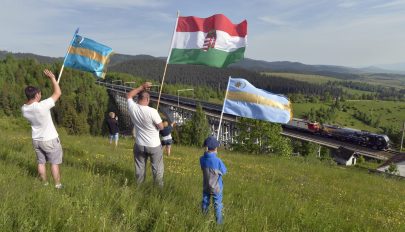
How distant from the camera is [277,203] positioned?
251 inches

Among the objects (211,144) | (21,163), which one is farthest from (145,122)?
(21,163)

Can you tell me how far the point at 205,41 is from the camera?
10758mm

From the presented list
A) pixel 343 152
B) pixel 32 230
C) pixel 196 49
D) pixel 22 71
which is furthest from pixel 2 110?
pixel 32 230

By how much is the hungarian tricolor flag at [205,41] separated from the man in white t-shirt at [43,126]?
4770 mm

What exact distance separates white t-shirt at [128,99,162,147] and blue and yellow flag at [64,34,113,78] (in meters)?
6.61

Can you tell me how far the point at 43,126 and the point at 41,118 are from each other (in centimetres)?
17

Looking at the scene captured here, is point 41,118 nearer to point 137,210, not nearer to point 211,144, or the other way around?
point 137,210

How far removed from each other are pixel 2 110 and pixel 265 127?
2892 inches

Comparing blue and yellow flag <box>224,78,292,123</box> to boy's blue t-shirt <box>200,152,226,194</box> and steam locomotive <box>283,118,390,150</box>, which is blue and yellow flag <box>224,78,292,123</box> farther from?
steam locomotive <box>283,118,390,150</box>

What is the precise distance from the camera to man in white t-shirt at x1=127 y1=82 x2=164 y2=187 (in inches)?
256

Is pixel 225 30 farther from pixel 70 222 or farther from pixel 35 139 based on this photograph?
pixel 70 222

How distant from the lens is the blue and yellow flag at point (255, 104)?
12836 mm

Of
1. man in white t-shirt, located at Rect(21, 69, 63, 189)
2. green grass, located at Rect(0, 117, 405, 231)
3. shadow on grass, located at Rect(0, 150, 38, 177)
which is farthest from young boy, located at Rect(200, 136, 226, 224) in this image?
shadow on grass, located at Rect(0, 150, 38, 177)

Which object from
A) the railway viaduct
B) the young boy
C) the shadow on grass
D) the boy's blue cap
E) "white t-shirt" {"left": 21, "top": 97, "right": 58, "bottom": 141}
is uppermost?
→ "white t-shirt" {"left": 21, "top": 97, "right": 58, "bottom": 141}
